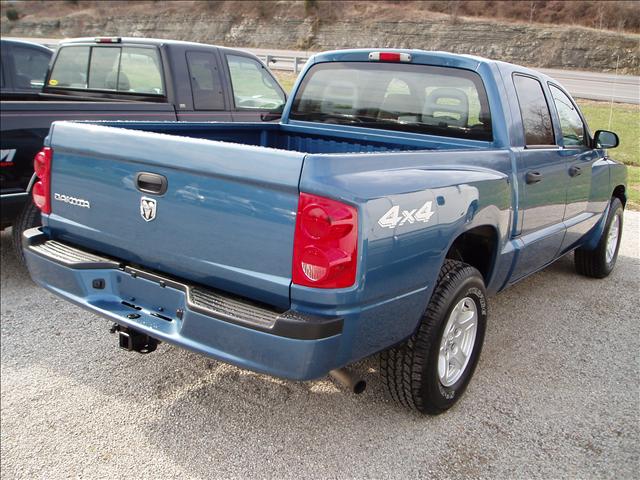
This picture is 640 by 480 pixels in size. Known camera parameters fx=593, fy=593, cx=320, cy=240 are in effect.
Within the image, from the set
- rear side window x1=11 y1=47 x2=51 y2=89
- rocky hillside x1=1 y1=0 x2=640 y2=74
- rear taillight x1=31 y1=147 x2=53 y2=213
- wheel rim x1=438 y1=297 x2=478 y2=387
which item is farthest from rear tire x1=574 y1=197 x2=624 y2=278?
rear side window x1=11 y1=47 x2=51 y2=89

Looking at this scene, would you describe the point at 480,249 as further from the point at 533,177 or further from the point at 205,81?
the point at 205,81

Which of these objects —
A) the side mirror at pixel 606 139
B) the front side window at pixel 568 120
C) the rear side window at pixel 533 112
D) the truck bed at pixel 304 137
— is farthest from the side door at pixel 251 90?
the side mirror at pixel 606 139

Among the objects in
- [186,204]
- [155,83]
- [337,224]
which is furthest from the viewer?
[155,83]

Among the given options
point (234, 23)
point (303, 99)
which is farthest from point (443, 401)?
point (234, 23)

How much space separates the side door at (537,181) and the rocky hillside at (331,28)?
4.41 m

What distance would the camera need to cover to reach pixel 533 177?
374cm

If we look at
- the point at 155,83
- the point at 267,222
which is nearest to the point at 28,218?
the point at 155,83

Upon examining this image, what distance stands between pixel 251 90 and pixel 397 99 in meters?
3.33

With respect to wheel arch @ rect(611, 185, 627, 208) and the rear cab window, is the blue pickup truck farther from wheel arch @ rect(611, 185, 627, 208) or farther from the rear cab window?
the rear cab window

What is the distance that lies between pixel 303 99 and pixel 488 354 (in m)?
2.29

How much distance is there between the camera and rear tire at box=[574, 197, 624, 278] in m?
5.38

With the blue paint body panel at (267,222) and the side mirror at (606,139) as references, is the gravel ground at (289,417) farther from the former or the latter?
the side mirror at (606,139)

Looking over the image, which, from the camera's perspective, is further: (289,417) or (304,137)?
(304,137)

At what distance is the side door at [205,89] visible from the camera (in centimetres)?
630
